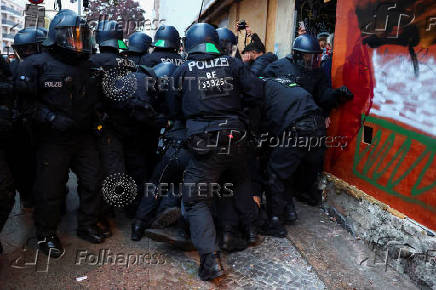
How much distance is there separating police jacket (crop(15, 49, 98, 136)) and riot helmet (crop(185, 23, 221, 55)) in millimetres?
996

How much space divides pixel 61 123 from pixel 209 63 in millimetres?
1352

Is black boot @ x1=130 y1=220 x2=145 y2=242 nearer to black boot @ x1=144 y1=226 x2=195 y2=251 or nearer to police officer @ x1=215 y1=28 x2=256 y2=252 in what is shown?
black boot @ x1=144 y1=226 x2=195 y2=251

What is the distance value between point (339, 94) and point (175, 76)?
1865 millimetres

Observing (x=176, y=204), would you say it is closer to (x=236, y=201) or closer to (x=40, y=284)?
(x=236, y=201)

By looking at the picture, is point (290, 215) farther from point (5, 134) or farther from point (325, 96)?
point (5, 134)

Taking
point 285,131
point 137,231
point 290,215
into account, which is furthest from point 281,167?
point 137,231

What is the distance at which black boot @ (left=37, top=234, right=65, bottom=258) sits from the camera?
3074 millimetres

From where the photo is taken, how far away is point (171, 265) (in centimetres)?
302

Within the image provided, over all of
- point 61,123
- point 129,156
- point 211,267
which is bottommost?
point 211,267

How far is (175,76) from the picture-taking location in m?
3.04

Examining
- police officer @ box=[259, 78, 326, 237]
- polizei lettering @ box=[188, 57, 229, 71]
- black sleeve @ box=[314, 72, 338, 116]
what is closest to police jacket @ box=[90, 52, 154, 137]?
polizei lettering @ box=[188, 57, 229, 71]

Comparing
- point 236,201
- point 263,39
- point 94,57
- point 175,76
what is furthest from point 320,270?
point 263,39

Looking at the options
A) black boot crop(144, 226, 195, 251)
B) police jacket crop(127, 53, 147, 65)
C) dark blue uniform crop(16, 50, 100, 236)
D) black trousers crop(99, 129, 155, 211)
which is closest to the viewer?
dark blue uniform crop(16, 50, 100, 236)

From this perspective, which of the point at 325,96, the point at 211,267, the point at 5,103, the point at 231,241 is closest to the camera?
the point at 211,267
